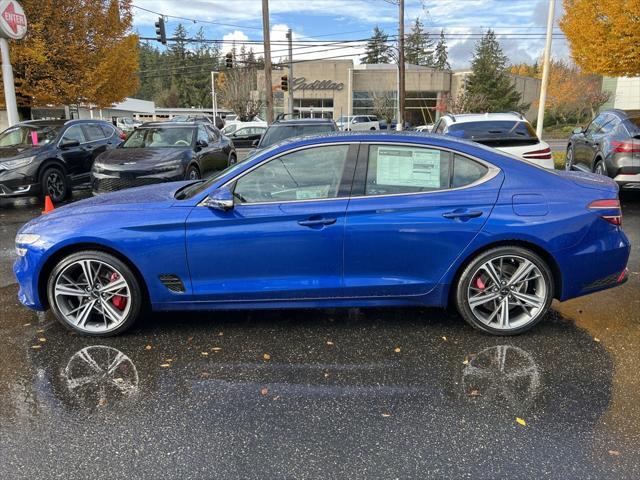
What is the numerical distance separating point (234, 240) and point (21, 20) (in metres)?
12.2

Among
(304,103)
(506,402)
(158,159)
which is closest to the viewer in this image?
(506,402)

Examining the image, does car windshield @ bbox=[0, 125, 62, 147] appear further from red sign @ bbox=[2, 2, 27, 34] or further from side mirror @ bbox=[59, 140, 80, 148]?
red sign @ bbox=[2, 2, 27, 34]

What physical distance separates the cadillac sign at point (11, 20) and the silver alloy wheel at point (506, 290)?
1283cm

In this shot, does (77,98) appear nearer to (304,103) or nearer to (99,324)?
(99,324)

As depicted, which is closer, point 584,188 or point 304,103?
point 584,188

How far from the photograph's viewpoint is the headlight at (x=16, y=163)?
9.92 meters

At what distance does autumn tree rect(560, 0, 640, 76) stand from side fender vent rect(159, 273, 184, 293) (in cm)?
1178

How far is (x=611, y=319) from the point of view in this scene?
4582mm

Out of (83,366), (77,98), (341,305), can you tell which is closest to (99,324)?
(83,366)

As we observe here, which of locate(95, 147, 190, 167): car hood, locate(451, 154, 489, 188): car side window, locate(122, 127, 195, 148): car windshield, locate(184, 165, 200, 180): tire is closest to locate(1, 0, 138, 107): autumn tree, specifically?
locate(122, 127, 195, 148): car windshield

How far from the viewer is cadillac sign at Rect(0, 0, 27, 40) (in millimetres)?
12102

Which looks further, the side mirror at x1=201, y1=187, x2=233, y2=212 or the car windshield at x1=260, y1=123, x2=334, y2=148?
the car windshield at x1=260, y1=123, x2=334, y2=148

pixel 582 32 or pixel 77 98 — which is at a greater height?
pixel 582 32

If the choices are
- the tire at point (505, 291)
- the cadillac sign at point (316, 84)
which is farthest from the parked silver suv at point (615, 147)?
the cadillac sign at point (316, 84)
